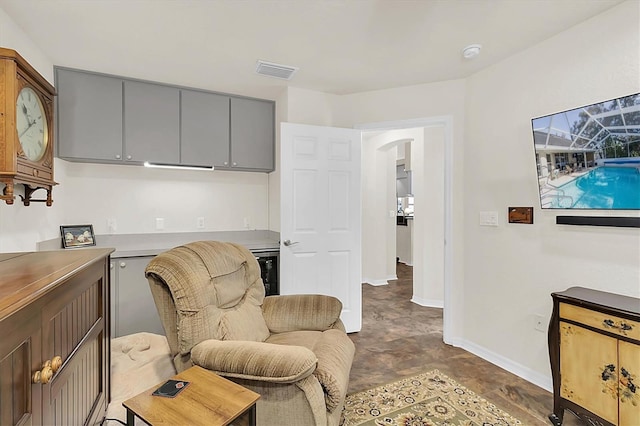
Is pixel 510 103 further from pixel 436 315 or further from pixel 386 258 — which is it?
pixel 386 258

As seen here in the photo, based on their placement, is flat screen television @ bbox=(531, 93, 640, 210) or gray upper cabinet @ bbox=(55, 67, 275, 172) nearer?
flat screen television @ bbox=(531, 93, 640, 210)

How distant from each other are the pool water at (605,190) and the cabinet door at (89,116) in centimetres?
355

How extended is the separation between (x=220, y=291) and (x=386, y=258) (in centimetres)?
420

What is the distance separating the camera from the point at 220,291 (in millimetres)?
1884

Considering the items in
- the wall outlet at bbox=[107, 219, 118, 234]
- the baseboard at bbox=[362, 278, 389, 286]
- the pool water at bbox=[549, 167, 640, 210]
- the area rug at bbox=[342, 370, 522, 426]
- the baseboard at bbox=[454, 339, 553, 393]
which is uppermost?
the pool water at bbox=[549, 167, 640, 210]

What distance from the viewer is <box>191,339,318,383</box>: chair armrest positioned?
4.60 feet

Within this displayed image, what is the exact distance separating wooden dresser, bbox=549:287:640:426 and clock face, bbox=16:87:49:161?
3.24 m

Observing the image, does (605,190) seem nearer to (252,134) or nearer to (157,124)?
(252,134)

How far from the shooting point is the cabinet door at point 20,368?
0.69 m

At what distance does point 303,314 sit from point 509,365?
1.75 m

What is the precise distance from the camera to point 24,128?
73.8 inches

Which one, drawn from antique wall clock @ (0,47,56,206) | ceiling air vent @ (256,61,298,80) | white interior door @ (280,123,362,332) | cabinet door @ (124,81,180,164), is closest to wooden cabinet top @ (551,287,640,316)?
white interior door @ (280,123,362,332)

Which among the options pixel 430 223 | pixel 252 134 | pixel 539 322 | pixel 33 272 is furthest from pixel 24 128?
pixel 430 223

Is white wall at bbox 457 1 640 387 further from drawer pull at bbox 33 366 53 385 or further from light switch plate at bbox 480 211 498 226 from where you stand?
drawer pull at bbox 33 366 53 385
